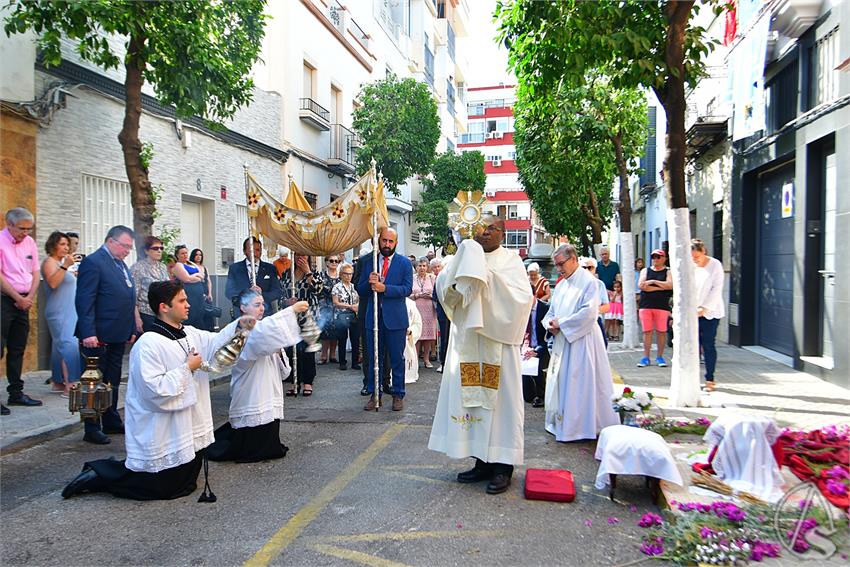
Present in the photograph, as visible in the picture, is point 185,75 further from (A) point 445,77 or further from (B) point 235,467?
(A) point 445,77

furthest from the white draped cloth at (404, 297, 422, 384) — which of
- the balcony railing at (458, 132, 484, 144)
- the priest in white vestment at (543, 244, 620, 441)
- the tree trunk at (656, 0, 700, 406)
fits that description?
the balcony railing at (458, 132, 484, 144)

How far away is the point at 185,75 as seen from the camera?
900cm

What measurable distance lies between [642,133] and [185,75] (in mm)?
12104

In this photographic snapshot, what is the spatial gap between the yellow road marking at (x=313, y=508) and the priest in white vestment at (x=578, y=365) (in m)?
1.64

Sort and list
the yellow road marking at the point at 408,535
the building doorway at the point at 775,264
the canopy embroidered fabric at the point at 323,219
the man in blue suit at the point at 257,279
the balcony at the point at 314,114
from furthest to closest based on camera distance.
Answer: the balcony at the point at 314,114
the building doorway at the point at 775,264
the man in blue suit at the point at 257,279
the canopy embroidered fabric at the point at 323,219
the yellow road marking at the point at 408,535

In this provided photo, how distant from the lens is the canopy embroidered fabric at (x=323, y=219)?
7961 millimetres

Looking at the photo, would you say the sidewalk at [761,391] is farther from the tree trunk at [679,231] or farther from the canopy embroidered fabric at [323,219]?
the canopy embroidered fabric at [323,219]

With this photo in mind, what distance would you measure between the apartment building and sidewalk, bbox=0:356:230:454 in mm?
52477

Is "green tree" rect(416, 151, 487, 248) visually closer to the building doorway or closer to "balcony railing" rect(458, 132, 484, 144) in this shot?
the building doorway

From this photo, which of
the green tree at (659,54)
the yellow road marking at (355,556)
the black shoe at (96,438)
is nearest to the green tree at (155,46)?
the black shoe at (96,438)

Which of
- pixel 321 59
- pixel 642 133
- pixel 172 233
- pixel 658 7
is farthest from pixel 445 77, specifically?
pixel 658 7

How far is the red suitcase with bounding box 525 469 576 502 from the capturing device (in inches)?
181

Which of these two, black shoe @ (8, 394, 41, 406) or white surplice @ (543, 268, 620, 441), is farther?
black shoe @ (8, 394, 41, 406)

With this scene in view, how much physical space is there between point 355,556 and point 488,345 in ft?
5.99
